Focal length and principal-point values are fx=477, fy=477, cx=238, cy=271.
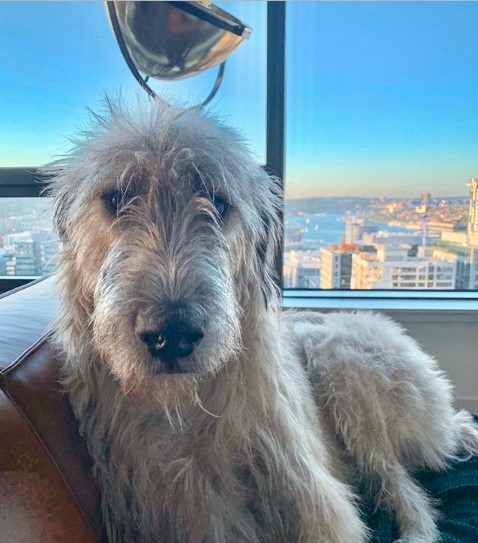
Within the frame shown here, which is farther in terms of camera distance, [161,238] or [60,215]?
[60,215]

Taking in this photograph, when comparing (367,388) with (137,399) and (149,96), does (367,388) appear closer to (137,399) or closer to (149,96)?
(137,399)

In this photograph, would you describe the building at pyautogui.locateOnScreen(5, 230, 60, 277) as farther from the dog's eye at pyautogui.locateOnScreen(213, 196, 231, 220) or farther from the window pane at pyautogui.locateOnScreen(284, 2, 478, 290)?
the dog's eye at pyautogui.locateOnScreen(213, 196, 231, 220)

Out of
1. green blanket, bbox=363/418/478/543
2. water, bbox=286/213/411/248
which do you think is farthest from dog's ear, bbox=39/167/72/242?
water, bbox=286/213/411/248

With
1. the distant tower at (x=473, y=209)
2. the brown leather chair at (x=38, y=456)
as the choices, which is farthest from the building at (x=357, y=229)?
the brown leather chair at (x=38, y=456)

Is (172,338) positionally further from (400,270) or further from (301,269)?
(400,270)

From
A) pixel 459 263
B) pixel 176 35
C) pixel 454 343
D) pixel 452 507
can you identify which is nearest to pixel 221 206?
pixel 176 35

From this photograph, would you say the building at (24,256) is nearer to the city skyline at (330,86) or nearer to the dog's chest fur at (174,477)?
the city skyline at (330,86)

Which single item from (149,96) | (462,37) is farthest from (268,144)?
(149,96)
